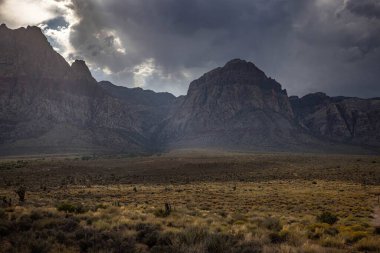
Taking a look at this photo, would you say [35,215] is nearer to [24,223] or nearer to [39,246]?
[24,223]

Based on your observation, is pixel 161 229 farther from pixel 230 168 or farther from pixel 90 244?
pixel 230 168

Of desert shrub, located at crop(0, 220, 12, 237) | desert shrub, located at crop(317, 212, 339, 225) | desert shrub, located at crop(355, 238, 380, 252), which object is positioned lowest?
desert shrub, located at crop(317, 212, 339, 225)

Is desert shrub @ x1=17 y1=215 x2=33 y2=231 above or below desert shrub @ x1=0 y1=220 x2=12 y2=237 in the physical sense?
below

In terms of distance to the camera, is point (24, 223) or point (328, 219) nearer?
point (24, 223)

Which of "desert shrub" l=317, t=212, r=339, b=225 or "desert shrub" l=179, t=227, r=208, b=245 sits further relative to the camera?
"desert shrub" l=317, t=212, r=339, b=225

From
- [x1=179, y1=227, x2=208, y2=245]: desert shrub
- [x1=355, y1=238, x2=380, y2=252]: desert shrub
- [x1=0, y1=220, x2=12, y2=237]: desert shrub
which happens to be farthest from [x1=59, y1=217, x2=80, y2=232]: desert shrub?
[x1=355, y1=238, x2=380, y2=252]: desert shrub

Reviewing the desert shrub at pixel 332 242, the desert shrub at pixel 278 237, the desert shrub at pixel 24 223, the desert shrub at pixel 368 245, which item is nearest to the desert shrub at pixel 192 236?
the desert shrub at pixel 278 237

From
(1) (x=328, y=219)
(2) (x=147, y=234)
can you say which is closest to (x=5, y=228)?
(2) (x=147, y=234)

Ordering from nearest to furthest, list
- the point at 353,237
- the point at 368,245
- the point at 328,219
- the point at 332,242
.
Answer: the point at 368,245, the point at 332,242, the point at 353,237, the point at 328,219

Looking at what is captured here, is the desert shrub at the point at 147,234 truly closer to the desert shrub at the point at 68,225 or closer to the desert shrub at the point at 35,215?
the desert shrub at the point at 68,225

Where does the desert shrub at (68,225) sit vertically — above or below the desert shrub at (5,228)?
below

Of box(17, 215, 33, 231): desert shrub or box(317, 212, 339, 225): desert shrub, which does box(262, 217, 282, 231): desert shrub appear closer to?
box(317, 212, 339, 225): desert shrub

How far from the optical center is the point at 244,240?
34.0ft

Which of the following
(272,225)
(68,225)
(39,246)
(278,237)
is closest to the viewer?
(39,246)
